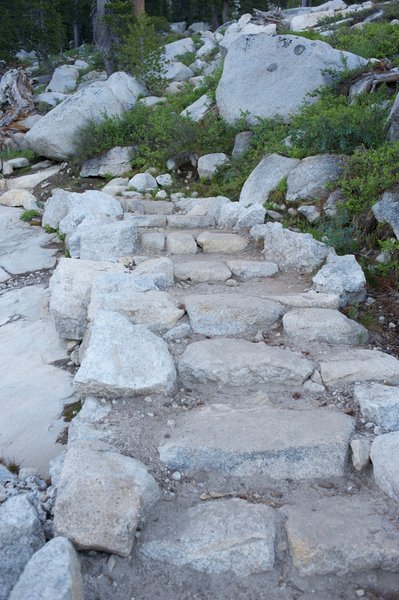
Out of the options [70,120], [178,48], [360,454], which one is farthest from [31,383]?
[178,48]

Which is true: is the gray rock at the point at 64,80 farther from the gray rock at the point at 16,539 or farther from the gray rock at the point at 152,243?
the gray rock at the point at 16,539

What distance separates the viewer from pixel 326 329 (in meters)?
4.00

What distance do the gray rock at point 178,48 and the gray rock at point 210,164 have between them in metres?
10.9

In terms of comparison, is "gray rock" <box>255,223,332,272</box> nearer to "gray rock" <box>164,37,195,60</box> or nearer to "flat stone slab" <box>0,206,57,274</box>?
"flat stone slab" <box>0,206,57,274</box>

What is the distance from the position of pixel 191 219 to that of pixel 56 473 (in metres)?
4.08

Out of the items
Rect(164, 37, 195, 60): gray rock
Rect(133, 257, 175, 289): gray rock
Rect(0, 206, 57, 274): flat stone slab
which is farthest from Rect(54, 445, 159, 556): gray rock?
Rect(164, 37, 195, 60): gray rock

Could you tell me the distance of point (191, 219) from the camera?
21.5 feet

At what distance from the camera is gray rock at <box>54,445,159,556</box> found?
7.80 ft

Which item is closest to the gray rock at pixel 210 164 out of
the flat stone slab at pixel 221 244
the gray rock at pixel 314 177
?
the gray rock at pixel 314 177

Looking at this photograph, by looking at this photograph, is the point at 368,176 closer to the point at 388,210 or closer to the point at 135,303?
the point at 388,210

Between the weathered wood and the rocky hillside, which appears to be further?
the weathered wood

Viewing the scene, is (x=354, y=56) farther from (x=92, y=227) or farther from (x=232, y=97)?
(x=92, y=227)

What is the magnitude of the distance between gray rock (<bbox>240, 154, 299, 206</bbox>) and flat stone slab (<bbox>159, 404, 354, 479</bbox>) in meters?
3.99

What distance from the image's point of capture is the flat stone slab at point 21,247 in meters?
6.68
